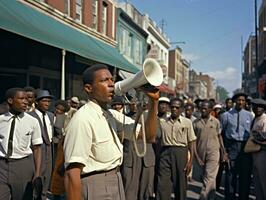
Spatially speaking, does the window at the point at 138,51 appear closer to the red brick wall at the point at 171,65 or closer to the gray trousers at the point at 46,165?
the gray trousers at the point at 46,165

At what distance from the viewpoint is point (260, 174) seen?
6465 mm

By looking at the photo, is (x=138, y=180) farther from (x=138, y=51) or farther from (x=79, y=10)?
(x=138, y=51)

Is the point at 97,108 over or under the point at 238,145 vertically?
over

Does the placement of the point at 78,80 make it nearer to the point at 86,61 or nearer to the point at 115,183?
the point at 86,61

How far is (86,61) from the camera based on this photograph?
62.1 feet

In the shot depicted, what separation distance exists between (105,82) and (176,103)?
12.4ft

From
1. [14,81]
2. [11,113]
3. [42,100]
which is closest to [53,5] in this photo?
[14,81]

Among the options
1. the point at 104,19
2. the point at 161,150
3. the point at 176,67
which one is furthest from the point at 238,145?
the point at 176,67

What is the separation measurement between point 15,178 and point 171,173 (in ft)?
9.07

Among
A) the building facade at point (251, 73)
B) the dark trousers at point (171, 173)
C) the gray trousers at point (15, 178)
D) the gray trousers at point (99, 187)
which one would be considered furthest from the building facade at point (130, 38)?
the gray trousers at point (99, 187)

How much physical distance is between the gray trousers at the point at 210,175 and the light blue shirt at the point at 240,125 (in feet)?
1.87

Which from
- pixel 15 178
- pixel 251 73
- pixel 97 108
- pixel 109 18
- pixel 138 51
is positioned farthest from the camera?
pixel 251 73

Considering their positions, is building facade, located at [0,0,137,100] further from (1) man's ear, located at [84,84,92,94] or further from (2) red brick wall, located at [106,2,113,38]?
(1) man's ear, located at [84,84,92,94]

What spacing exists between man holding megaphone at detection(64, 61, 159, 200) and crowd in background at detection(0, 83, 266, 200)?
5.07 ft
